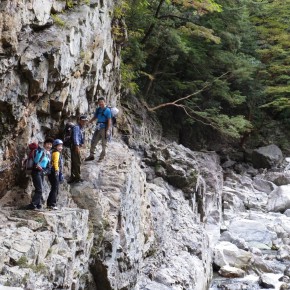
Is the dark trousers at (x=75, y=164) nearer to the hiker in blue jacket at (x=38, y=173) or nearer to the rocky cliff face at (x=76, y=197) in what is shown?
the rocky cliff face at (x=76, y=197)

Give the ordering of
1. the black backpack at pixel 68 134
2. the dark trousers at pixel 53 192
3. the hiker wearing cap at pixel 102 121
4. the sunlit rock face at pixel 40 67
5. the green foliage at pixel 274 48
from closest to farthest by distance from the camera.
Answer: the sunlit rock face at pixel 40 67 → the dark trousers at pixel 53 192 → the black backpack at pixel 68 134 → the hiker wearing cap at pixel 102 121 → the green foliage at pixel 274 48

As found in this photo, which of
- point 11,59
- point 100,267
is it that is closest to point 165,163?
point 100,267

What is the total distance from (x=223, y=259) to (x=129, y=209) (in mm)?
5533

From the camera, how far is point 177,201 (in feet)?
44.6

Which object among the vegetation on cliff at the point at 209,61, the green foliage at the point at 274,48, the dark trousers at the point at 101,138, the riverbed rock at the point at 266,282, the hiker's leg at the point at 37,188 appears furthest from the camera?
the green foliage at the point at 274,48

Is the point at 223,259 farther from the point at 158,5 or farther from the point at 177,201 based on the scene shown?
the point at 158,5

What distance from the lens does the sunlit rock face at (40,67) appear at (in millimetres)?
7242

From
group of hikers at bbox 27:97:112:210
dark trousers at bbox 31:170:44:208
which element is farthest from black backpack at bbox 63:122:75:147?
dark trousers at bbox 31:170:44:208

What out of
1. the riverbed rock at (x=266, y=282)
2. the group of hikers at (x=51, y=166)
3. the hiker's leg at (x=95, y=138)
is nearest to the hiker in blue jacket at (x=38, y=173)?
the group of hikers at (x=51, y=166)

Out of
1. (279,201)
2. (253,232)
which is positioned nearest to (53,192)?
(253,232)

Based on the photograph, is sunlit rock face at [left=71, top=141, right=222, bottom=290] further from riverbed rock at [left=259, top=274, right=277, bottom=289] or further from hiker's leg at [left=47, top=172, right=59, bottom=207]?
riverbed rock at [left=259, top=274, right=277, bottom=289]

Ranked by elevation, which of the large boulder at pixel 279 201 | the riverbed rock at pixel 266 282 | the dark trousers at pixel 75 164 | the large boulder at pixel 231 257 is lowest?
the riverbed rock at pixel 266 282

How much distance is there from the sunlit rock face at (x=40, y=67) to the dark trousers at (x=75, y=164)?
795 mm

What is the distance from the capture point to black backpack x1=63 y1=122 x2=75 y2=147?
Answer: 9384mm
